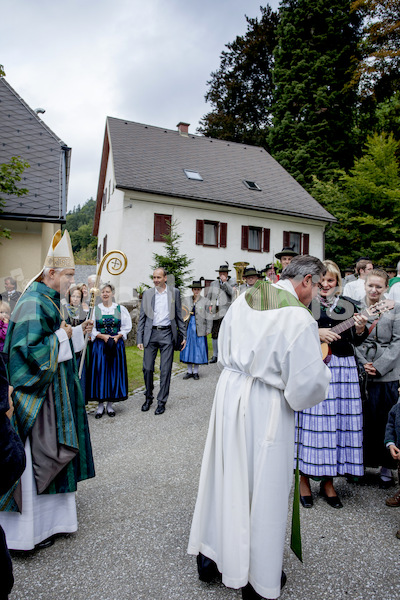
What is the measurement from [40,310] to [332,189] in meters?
22.2

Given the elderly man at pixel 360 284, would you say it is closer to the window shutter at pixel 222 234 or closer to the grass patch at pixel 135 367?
the grass patch at pixel 135 367

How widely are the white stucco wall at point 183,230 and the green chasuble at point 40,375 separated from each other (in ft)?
49.8

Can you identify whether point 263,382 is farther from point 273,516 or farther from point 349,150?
point 349,150

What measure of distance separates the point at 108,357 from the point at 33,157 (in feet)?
28.8

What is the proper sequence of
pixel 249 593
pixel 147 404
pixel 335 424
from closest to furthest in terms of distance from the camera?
pixel 249 593, pixel 335 424, pixel 147 404

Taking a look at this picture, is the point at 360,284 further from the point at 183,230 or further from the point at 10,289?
the point at 183,230

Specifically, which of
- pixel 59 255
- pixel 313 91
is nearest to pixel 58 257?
pixel 59 255

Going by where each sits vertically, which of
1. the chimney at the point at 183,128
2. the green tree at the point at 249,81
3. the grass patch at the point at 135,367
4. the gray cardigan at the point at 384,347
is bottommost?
the grass patch at the point at 135,367

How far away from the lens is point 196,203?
Result: 2066 centimetres

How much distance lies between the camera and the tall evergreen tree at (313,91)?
27.0m

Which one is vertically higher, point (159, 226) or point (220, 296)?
point (159, 226)

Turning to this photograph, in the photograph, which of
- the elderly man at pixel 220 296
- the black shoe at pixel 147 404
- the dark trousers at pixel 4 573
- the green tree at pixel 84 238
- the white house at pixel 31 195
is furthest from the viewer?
the green tree at pixel 84 238

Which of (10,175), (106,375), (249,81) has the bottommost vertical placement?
(106,375)

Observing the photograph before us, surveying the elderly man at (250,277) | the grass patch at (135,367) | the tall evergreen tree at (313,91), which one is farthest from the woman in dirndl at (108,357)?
the tall evergreen tree at (313,91)
